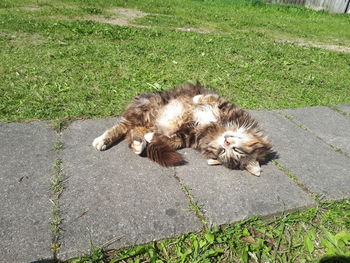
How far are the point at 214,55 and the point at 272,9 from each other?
32.5 ft

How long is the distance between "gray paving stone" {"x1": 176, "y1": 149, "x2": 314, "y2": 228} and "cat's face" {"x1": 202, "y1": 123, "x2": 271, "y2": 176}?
0.09 meters

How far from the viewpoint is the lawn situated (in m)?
2.05

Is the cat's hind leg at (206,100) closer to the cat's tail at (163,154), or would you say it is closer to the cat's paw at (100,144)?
the cat's tail at (163,154)

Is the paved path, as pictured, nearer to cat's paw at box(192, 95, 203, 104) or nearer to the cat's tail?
the cat's tail

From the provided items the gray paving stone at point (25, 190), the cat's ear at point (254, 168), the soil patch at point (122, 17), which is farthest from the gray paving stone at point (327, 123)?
the soil patch at point (122, 17)

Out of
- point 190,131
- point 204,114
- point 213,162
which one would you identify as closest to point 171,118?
point 190,131

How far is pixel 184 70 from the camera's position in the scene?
17.2 feet

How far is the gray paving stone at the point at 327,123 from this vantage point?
3.47 m

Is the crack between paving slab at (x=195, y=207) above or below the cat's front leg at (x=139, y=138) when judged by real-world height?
below

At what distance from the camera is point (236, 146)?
3.04 m

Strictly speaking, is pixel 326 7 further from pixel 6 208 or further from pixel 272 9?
pixel 6 208

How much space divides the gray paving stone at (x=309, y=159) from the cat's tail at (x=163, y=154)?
3.61 feet

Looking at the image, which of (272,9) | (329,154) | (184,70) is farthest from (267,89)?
(272,9)

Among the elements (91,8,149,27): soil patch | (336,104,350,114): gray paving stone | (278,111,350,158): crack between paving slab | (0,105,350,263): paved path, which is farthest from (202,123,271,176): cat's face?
(91,8,149,27): soil patch
